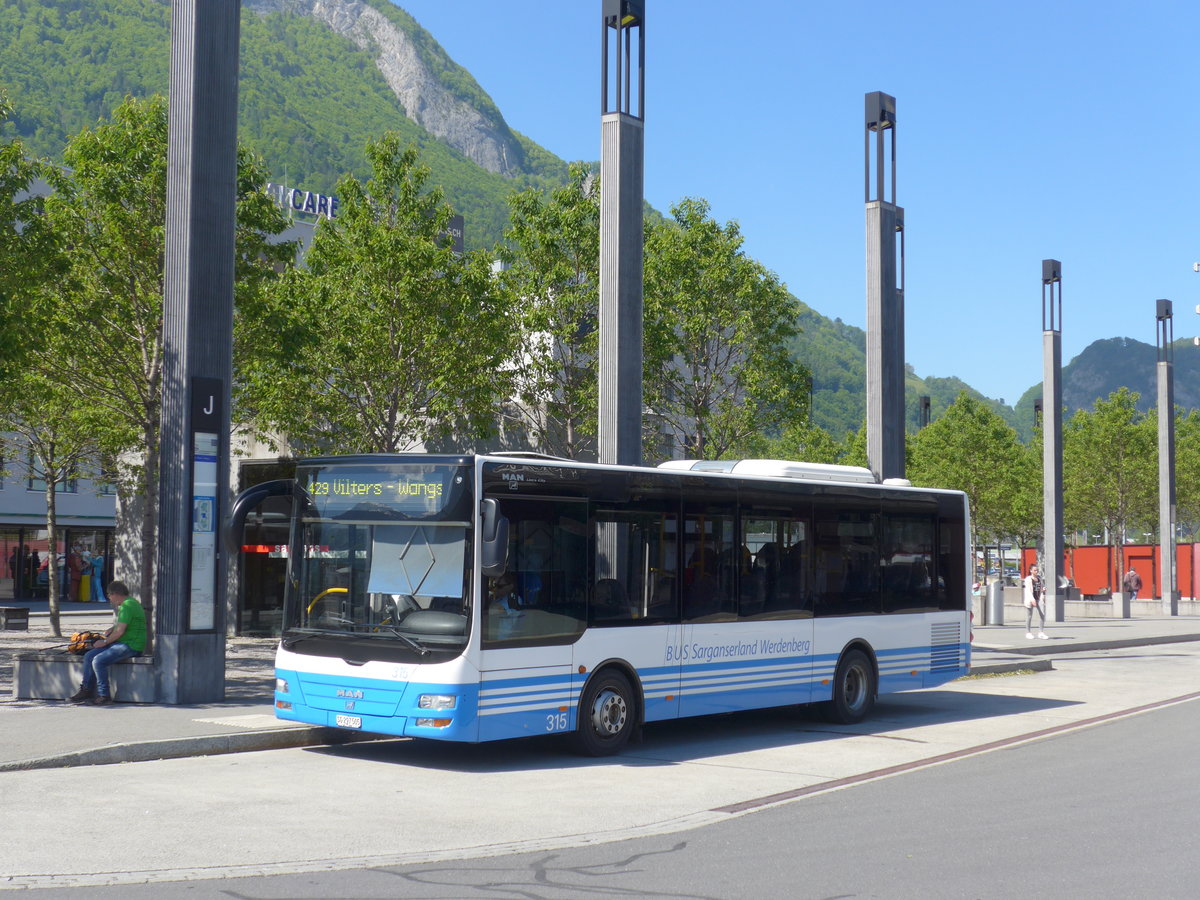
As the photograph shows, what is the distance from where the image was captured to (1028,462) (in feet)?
249

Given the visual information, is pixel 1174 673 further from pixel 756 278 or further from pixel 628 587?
pixel 628 587

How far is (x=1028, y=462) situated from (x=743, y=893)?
7245 centimetres

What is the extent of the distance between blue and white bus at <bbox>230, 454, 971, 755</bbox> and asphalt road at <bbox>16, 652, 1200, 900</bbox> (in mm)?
962

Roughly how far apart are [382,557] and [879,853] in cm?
536

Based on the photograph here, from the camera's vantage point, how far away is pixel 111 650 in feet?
50.3

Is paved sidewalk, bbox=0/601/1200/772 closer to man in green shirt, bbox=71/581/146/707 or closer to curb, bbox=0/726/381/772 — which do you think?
curb, bbox=0/726/381/772

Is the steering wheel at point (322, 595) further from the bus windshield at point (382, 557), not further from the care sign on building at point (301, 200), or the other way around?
the care sign on building at point (301, 200)

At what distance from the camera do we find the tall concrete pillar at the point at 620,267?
61.7ft

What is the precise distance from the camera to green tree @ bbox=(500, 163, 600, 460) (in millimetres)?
31297

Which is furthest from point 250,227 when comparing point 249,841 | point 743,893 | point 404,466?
point 743,893

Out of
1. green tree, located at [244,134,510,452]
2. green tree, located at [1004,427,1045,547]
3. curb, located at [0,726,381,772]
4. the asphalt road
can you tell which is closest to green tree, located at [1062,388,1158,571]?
green tree, located at [1004,427,1045,547]

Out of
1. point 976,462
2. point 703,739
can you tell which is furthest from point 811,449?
point 703,739

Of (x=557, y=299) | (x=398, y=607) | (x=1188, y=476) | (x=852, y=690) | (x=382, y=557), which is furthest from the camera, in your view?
(x=1188, y=476)

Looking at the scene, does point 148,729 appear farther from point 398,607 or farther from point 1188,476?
point 1188,476
